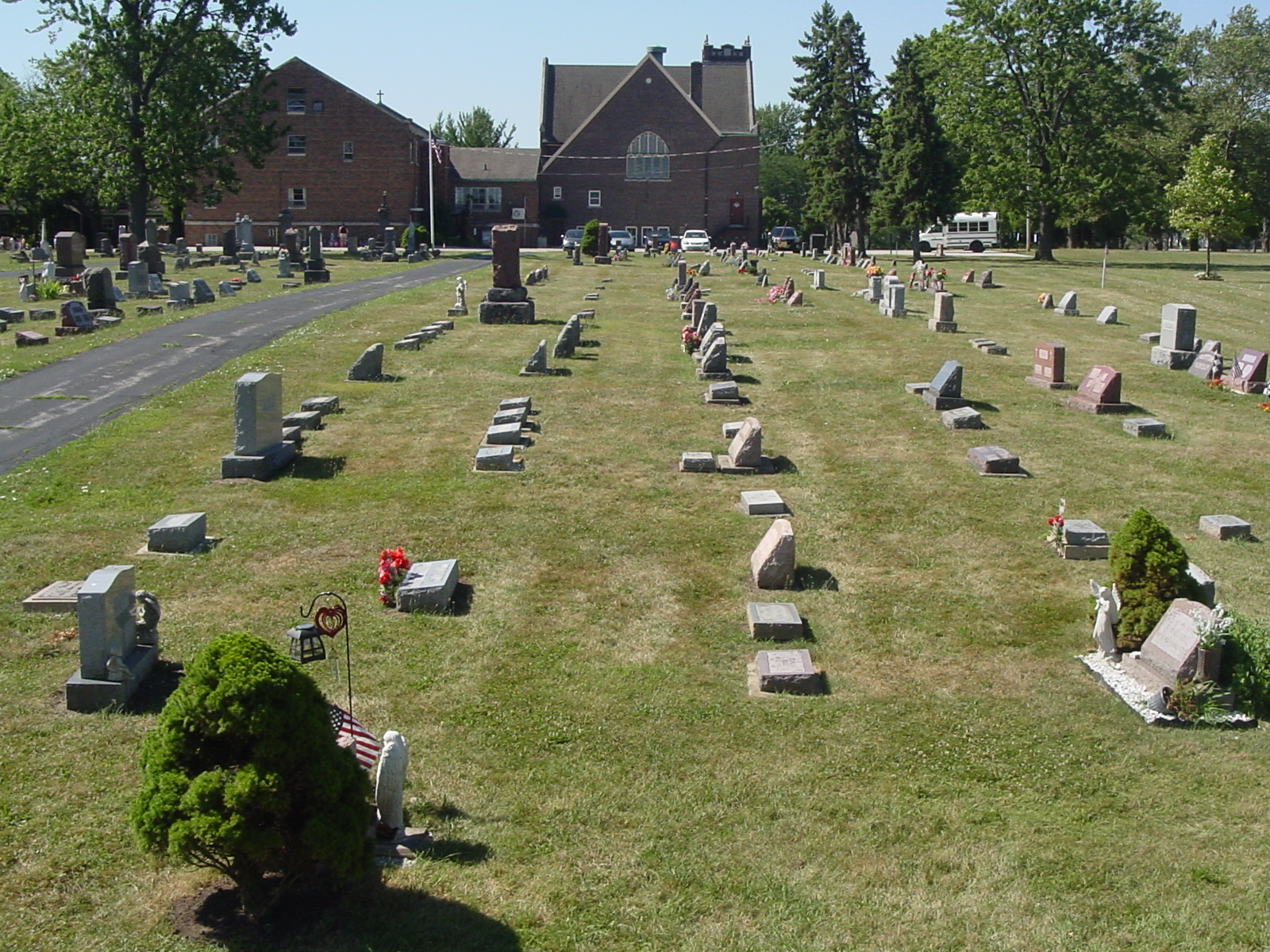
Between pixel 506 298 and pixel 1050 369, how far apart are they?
14.5 m

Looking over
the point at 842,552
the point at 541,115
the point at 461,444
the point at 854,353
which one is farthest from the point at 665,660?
the point at 541,115

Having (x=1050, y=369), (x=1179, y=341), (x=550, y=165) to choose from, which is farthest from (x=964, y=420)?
(x=550, y=165)

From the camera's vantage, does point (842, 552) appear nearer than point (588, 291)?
Yes

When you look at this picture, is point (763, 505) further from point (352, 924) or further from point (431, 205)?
point (431, 205)

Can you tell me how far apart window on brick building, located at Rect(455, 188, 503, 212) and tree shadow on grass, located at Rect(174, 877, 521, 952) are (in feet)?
256

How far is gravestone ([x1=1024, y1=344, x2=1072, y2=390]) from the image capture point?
79.5ft

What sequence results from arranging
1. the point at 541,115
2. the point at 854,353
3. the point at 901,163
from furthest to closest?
the point at 541,115
the point at 901,163
the point at 854,353

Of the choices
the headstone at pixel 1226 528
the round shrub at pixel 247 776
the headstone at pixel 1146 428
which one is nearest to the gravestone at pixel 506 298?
the headstone at pixel 1146 428

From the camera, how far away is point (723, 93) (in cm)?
8619

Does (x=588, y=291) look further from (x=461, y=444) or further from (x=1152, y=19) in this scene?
(x=1152, y=19)

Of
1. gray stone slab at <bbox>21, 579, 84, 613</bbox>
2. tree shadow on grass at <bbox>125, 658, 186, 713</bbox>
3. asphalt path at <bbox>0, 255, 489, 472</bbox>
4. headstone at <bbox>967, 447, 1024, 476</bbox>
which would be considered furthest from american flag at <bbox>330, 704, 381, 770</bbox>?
headstone at <bbox>967, 447, 1024, 476</bbox>

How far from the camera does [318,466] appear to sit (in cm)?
1739

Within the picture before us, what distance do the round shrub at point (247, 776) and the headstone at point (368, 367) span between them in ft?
58.5

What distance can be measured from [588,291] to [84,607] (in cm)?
3272
